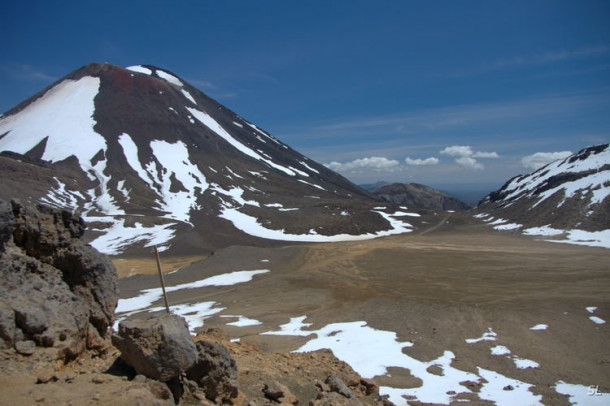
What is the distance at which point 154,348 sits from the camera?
7543mm

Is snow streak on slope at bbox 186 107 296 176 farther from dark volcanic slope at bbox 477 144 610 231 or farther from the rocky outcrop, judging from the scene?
the rocky outcrop

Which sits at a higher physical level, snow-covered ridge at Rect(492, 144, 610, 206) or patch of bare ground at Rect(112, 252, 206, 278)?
snow-covered ridge at Rect(492, 144, 610, 206)

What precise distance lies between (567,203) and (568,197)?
127 inches

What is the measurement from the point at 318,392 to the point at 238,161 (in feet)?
453

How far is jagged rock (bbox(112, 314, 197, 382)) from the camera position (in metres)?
7.52

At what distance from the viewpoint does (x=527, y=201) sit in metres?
101

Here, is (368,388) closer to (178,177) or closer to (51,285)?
(51,285)

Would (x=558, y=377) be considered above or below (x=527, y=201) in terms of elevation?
below

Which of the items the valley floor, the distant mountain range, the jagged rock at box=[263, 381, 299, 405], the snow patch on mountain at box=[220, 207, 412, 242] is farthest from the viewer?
the snow patch on mountain at box=[220, 207, 412, 242]

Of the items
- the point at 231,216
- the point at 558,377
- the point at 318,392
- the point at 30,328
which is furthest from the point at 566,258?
the point at 231,216

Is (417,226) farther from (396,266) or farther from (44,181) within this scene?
(44,181)

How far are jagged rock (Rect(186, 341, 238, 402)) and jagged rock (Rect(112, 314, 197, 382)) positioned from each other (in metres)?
0.88

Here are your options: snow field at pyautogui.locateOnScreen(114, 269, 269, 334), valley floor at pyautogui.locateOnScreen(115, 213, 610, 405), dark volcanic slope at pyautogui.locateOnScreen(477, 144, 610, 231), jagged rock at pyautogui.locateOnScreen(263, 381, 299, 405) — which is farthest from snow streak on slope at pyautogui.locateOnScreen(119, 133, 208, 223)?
jagged rock at pyautogui.locateOnScreen(263, 381, 299, 405)

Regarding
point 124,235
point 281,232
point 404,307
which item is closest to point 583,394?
point 404,307
